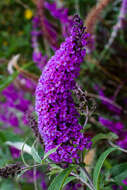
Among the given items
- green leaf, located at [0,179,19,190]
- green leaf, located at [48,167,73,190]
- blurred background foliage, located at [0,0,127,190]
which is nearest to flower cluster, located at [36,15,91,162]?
green leaf, located at [48,167,73,190]

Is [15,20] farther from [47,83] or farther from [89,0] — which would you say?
[47,83]

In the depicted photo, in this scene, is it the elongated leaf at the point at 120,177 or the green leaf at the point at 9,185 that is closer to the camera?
the elongated leaf at the point at 120,177

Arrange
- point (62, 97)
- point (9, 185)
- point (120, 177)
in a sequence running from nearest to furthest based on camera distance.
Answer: point (62, 97), point (120, 177), point (9, 185)

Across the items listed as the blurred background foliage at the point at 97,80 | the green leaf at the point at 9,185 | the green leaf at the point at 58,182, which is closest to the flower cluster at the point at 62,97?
the green leaf at the point at 58,182

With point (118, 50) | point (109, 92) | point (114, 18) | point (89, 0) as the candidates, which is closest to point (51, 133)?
point (109, 92)

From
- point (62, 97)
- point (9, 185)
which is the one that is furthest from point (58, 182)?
point (9, 185)

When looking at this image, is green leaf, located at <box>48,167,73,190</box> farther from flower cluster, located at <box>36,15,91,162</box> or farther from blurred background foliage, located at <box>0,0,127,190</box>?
blurred background foliage, located at <box>0,0,127,190</box>

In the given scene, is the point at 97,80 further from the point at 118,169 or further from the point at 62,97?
the point at 62,97

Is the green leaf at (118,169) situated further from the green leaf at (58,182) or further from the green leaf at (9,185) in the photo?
the green leaf at (9,185)
